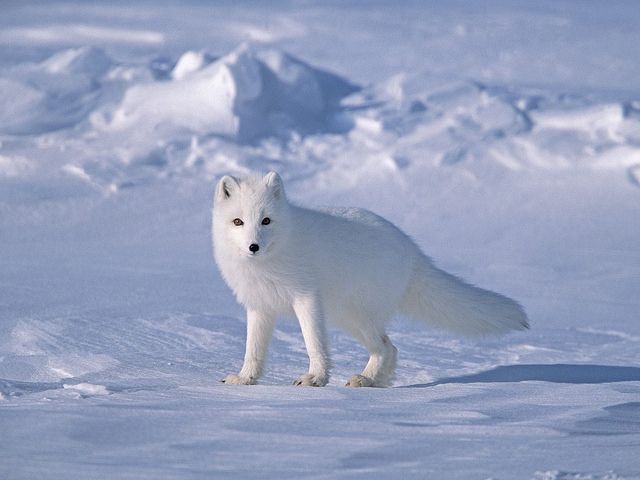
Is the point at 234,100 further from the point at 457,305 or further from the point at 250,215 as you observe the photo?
the point at 250,215

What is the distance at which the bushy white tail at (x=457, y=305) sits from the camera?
3.31 meters

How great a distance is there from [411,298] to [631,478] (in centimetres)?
174

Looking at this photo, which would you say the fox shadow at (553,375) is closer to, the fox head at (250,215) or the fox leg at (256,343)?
the fox leg at (256,343)

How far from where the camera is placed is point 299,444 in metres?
1.92

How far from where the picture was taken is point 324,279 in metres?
3.10

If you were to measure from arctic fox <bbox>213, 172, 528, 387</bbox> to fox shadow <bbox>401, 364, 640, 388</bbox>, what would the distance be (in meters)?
0.19

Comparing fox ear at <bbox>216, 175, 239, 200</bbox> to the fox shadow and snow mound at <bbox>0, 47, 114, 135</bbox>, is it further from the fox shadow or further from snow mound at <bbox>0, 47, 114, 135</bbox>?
snow mound at <bbox>0, 47, 114, 135</bbox>

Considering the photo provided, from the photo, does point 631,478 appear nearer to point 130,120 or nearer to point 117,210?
point 117,210

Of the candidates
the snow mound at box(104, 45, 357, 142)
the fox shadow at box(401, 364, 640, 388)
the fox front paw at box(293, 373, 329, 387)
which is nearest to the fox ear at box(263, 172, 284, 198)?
the fox front paw at box(293, 373, 329, 387)

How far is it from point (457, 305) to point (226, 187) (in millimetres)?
1001

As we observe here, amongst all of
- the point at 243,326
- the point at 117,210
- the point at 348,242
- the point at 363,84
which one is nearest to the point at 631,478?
the point at 348,242

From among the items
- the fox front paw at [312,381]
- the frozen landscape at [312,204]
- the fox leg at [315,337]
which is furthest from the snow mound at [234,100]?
the fox front paw at [312,381]

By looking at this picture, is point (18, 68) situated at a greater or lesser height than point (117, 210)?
greater

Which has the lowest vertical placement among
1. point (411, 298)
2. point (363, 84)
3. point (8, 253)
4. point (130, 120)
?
point (8, 253)
